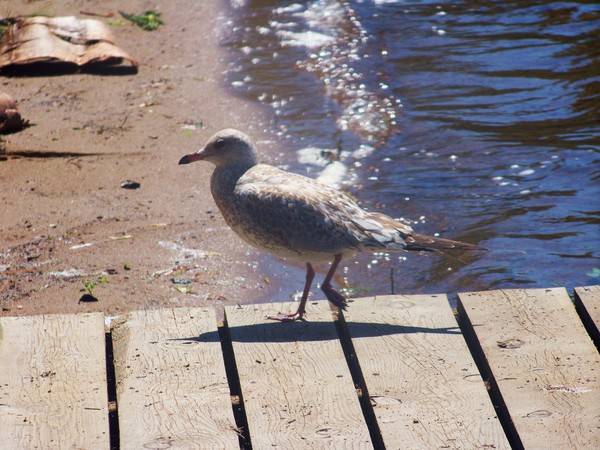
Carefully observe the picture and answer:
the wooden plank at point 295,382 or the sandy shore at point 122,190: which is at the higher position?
the wooden plank at point 295,382

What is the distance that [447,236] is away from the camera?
7.73 m

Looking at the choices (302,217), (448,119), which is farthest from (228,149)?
(448,119)

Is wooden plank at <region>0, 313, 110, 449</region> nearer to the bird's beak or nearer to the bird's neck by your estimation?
the bird's neck

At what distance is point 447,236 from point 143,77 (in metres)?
4.69

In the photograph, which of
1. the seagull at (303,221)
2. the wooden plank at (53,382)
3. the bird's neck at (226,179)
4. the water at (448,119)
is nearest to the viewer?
the wooden plank at (53,382)

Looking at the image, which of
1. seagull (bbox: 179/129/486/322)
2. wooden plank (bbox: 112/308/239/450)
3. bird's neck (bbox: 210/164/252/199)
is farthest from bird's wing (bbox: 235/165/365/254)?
wooden plank (bbox: 112/308/239/450)

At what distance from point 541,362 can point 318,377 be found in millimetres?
864

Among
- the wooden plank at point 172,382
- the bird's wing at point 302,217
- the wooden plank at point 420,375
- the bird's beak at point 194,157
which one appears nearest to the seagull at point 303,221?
the bird's wing at point 302,217

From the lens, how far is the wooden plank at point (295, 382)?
3.34 metres

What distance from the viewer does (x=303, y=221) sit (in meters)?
5.26

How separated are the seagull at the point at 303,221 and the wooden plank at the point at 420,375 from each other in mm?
798

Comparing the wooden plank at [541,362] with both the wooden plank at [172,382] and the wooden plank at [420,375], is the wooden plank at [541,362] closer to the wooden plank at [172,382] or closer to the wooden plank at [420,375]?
the wooden plank at [420,375]

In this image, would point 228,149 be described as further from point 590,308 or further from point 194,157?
point 590,308

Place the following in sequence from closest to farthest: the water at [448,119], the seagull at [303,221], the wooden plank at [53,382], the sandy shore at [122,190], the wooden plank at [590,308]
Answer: the wooden plank at [53,382] → the wooden plank at [590,308] → the seagull at [303,221] → the sandy shore at [122,190] → the water at [448,119]
